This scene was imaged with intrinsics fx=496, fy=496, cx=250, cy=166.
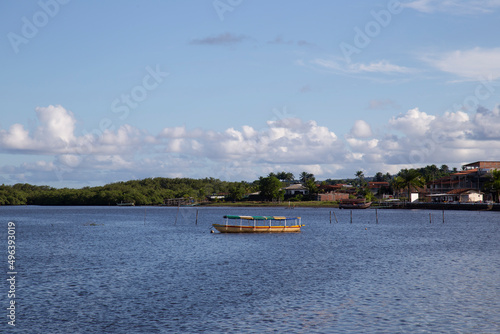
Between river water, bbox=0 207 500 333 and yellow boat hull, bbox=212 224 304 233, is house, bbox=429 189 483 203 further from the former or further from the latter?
river water, bbox=0 207 500 333

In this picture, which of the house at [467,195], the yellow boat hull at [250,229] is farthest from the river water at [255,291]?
the house at [467,195]

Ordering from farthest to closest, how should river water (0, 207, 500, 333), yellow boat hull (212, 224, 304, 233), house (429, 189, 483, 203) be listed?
house (429, 189, 483, 203), yellow boat hull (212, 224, 304, 233), river water (0, 207, 500, 333)

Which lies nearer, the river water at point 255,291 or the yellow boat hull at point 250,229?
the river water at point 255,291

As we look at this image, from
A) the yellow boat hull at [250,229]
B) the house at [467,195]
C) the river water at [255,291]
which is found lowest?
the river water at [255,291]

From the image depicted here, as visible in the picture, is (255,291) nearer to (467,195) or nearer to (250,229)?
(250,229)

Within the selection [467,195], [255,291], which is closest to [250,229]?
[255,291]

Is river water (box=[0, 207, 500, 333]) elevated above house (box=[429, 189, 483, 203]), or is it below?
below

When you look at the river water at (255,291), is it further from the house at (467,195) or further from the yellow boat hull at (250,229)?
the house at (467,195)

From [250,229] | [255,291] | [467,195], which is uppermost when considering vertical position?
[467,195]

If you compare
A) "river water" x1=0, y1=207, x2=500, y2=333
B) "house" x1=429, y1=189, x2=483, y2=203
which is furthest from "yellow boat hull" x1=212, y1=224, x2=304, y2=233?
"house" x1=429, y1=189, x2=483, y2=203

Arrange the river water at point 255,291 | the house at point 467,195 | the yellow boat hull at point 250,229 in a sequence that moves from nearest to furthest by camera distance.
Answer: the river water at point 255,291
the yellow boat hull at point 250,229
the house at point 467,195

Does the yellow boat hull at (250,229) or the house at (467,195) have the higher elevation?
the house at (467,195)

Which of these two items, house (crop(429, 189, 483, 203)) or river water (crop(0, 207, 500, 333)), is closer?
river water (crop(0, 207, 500, 333))

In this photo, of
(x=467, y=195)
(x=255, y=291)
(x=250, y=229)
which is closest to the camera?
(x=255, y=291)
